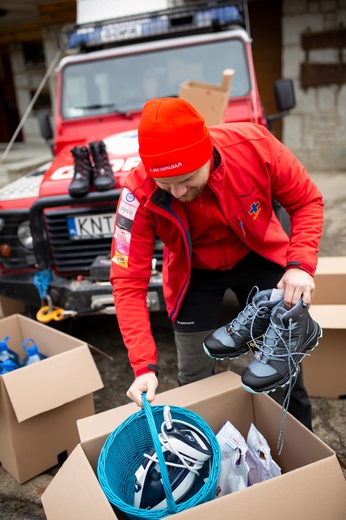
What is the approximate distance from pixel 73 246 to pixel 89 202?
39 centimetres

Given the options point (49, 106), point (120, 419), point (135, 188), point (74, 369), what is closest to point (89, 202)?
point (74, 369)

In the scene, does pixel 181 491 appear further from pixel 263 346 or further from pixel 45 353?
pixel 45 353

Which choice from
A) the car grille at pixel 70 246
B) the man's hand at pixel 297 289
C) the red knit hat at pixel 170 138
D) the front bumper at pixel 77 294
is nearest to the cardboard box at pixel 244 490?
the man's hand at pixel 297 289

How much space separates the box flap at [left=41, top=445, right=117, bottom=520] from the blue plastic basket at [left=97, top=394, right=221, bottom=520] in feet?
0.15

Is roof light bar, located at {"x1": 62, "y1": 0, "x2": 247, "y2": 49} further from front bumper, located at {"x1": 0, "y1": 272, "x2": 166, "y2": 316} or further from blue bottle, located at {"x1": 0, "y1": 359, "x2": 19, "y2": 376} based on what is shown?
blue bottle, located at {"x1": 0, "y1": 359, "x2": 19, "y2": 376}

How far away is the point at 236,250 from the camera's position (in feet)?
6.63

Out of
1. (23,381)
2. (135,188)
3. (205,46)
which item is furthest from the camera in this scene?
(205,46)

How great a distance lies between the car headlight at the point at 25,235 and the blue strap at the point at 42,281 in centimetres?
25

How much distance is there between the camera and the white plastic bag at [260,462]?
5.59 ft

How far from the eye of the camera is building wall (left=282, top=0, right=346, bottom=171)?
26.5ft

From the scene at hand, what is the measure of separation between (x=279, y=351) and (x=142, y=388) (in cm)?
48

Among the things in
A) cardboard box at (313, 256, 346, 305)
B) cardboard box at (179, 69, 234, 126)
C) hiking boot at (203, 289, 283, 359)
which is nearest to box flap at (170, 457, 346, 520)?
hiking boot at (203, 289, 283, 359)

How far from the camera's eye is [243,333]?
5.75 ft

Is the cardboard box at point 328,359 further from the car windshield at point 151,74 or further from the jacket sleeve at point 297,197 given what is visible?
the car windshield at point 151,74
